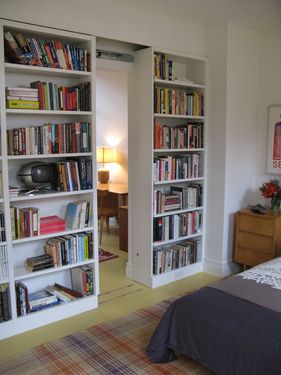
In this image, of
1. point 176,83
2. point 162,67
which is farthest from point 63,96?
point 176,83

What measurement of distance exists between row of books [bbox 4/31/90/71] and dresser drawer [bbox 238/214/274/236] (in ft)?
6.86

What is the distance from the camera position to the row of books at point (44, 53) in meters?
2.69

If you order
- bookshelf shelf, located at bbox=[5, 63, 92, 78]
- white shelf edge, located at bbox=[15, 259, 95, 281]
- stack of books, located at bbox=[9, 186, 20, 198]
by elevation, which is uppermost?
bookshelf shelf, located at bbox=[5, 63, 92, 78]

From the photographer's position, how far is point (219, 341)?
2.12 metres

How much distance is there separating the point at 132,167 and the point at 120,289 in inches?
46.7

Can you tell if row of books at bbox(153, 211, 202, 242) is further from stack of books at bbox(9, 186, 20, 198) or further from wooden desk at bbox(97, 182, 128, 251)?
stack of books at bbox(9, 186, 20, 198)

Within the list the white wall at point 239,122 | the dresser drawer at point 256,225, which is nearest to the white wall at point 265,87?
the white wall at point 239,122

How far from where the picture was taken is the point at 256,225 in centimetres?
378

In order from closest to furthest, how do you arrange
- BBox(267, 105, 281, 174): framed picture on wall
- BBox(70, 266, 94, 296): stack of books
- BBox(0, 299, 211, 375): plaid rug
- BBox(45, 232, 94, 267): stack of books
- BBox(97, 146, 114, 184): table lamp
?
1. BBox(0, 299, 211, 375): plaid rug
2. BBox(45, 232, 94, 267): stack of books
3. BBox(70, 266, 94, 296): stack of books
4. BBox(267, 105, 281, 174): framed picture on wall
5. BBox(97, 146, 114, 184): table lamp

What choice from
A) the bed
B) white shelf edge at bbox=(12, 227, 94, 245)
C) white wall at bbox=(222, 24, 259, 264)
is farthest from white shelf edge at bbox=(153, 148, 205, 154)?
the bed

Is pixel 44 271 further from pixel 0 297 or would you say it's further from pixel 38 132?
pixel 38 132

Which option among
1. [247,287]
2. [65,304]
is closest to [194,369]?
[247,287]

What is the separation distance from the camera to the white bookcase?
8.87 ft

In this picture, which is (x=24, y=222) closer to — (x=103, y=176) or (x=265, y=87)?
(x=265, y=87)
